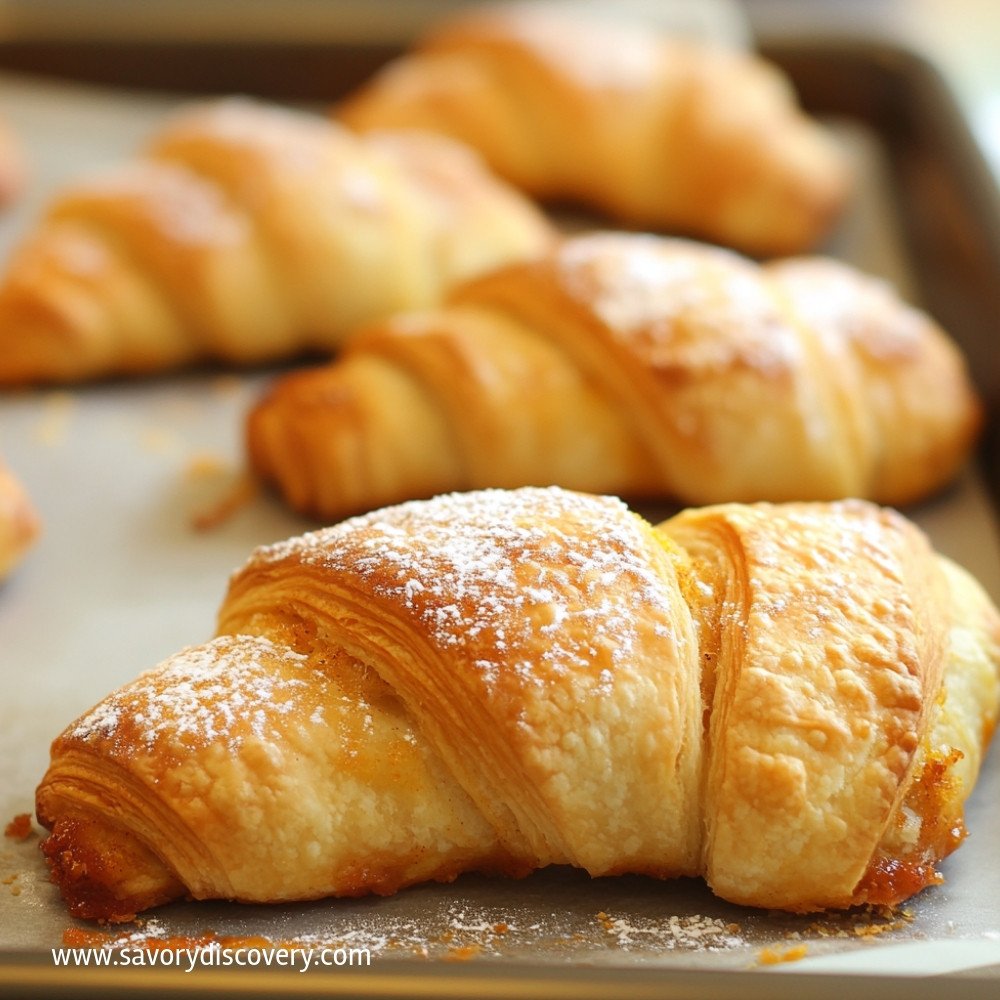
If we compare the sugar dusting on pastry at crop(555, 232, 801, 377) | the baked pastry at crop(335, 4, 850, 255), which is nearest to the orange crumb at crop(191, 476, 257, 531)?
the sugar dusting on pastry at crop(555, 232, 801, 377)

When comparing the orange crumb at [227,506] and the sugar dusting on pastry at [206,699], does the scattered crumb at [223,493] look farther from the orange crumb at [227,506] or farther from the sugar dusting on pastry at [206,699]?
the sugar dusting on pastry at [206,699]

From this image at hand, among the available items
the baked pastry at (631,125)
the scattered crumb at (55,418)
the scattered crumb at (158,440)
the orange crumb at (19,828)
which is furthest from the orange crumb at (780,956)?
the baked pastry at (631,125)

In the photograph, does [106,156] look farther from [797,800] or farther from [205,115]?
[797,800]

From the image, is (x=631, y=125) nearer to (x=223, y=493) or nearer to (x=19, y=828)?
(x=223, y=493)

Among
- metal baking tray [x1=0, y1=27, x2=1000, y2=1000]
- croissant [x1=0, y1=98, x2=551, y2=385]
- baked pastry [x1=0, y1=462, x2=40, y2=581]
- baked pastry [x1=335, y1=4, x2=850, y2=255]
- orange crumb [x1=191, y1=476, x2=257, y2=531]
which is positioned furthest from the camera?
baked pastry [x1=335, y1=4, x2=850, y2=255]

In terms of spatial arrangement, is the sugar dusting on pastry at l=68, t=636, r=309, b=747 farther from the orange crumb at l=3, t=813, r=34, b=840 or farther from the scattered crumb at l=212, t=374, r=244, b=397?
the scattered crumb at l=212, t=374, r=244, b=397

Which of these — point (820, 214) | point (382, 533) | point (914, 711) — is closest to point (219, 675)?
point (382, 533)
